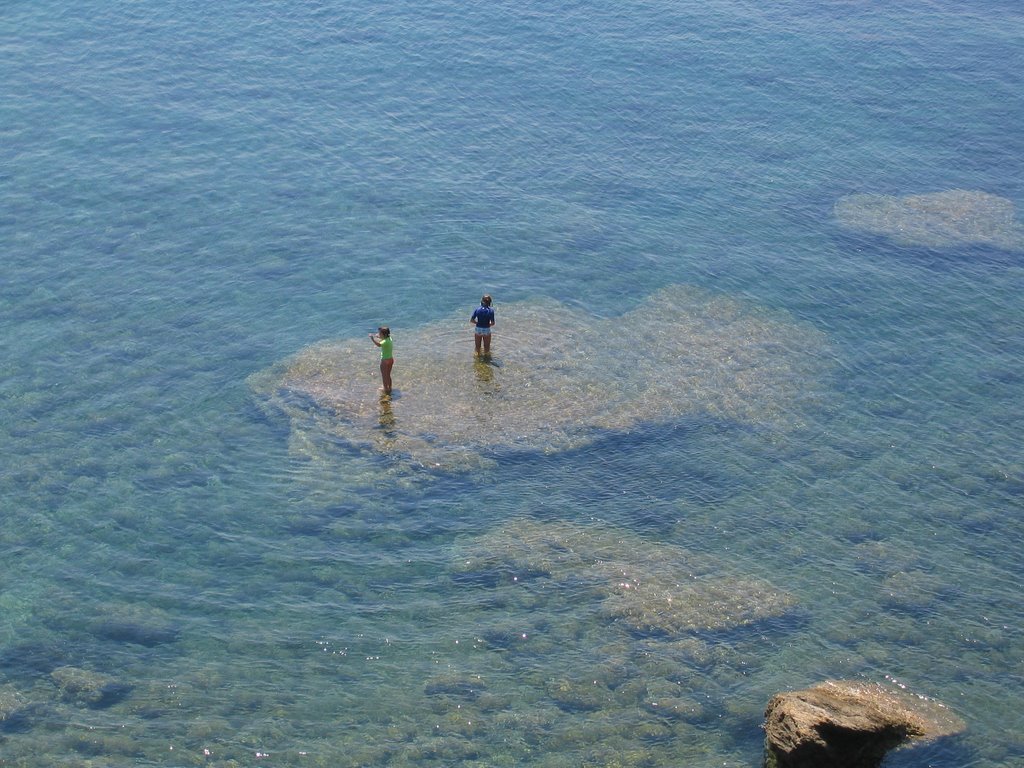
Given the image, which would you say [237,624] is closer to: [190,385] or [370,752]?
[370,752]

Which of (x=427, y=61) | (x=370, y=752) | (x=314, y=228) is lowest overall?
(x=370, y=752)

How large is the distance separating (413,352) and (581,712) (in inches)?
562

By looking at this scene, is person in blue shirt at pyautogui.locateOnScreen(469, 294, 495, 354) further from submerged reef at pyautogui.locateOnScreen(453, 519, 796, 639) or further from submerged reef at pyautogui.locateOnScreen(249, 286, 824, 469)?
submerged reef at pyautogui.locateOnScreen(453, 519, 796, 639)

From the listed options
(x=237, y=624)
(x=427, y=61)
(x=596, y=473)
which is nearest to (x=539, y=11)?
(x=427, y=61)

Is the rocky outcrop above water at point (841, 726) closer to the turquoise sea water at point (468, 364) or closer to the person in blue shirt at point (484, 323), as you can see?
the turquoise sea water at point (468, 364)

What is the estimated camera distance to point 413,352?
108 ft

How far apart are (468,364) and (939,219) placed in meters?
21.3

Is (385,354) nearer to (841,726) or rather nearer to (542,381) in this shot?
(542,381)

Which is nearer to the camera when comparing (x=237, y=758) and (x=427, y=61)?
(x=237, y=758)

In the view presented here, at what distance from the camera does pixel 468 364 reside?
32344 millimetres

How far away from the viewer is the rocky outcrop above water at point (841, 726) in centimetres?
1936

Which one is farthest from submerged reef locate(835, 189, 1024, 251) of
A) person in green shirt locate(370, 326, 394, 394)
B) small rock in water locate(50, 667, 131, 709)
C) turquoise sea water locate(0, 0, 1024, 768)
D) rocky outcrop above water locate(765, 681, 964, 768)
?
small rock in water locate(50, 667, 131, 709)

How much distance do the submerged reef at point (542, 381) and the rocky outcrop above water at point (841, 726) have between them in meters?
10.4

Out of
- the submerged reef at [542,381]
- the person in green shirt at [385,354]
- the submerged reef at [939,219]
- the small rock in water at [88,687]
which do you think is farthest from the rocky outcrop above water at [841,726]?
the submerged reef at [939,219]
